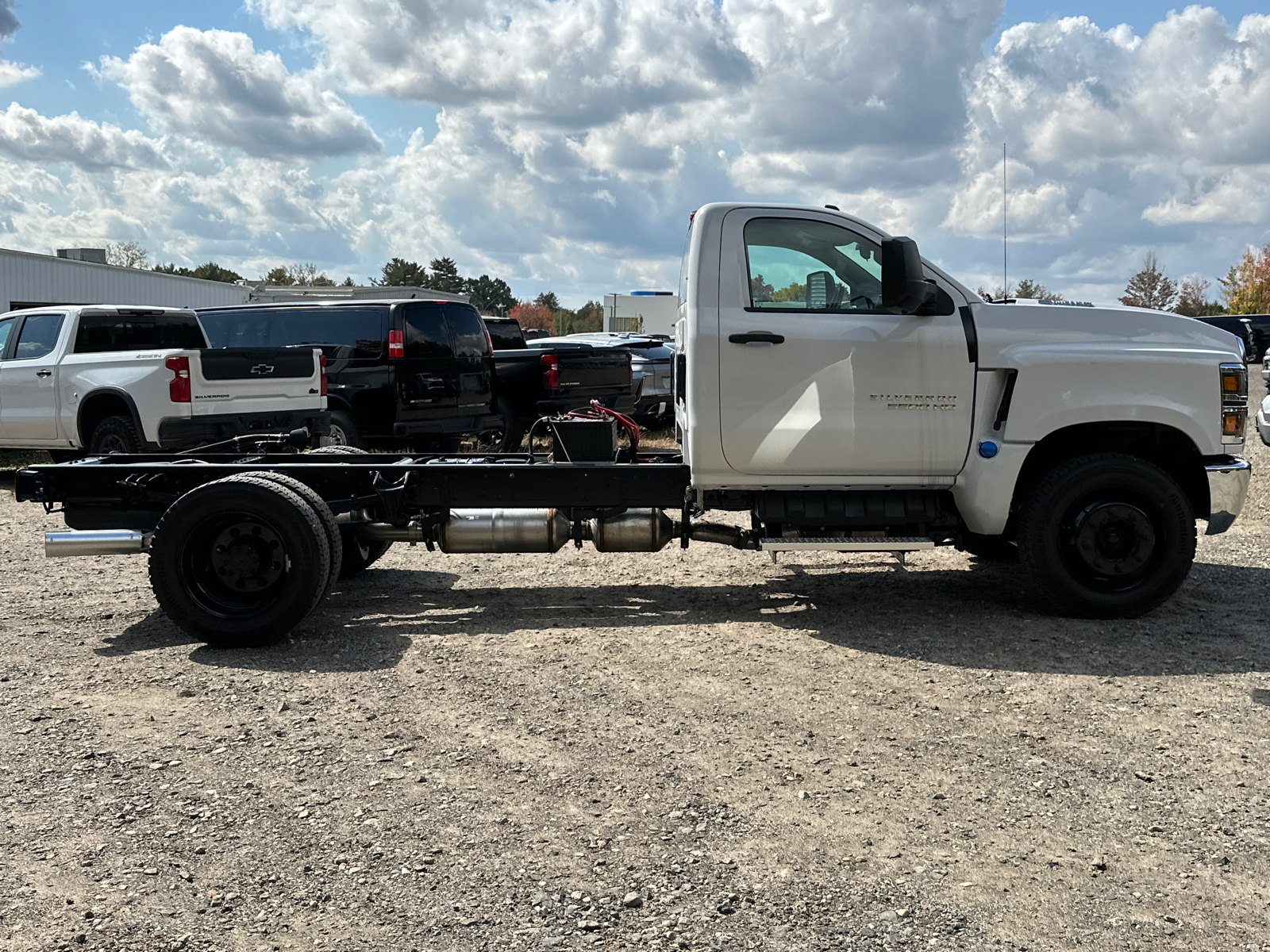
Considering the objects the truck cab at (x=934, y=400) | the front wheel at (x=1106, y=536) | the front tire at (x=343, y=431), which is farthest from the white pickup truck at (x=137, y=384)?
the front wheel at (x=1106, y=536)

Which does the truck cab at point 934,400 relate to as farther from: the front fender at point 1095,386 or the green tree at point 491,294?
the green tree at point 491,294

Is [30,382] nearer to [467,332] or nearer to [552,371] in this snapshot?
[467,332]

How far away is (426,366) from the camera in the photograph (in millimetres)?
12516

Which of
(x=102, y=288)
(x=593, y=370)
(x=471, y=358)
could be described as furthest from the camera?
(x=102, y=288)

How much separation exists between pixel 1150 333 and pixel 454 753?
4419 millimetres

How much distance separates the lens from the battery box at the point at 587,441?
673 centimetres

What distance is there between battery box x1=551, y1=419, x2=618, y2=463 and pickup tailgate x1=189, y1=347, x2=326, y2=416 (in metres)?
4.76

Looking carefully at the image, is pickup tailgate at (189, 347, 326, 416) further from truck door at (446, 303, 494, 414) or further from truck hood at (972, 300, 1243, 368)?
truck hood at (972, 300, 1243, 368)

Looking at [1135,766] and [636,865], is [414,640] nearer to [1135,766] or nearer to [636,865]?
[636,865]

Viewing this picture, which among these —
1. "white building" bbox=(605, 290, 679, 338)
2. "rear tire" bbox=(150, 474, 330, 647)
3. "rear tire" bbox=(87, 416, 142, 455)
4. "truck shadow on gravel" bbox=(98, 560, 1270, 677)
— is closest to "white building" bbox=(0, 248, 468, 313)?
"white building" bbox=(605, 290, 679, 338)

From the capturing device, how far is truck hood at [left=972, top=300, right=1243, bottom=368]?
6227mm

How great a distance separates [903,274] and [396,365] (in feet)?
24.8

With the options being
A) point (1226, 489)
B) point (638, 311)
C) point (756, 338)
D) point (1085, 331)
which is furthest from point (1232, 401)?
point (638, 311)

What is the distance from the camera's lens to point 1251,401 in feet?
78.8
